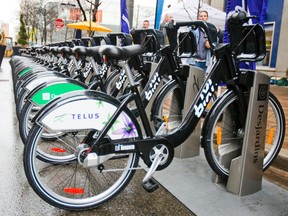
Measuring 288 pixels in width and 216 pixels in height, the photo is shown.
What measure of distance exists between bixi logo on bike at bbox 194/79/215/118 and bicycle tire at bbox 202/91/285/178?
4.3 inches

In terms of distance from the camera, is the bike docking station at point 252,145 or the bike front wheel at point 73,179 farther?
the bike docking station at point 252,145

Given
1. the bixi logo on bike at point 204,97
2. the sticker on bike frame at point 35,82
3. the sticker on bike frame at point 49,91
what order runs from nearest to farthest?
the bixi logo on bike at point 204,97, the sticker on bike frame at point 49,91, the sticker on bike frame at point 35,82

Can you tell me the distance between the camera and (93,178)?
10.2 ft

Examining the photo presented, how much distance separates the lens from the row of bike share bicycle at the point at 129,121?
7.82 ft

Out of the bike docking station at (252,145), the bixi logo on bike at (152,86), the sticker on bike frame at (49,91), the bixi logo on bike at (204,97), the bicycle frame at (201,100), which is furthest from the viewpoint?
the bixi logo on bike at (152,86)

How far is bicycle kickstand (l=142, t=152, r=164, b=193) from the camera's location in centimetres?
253

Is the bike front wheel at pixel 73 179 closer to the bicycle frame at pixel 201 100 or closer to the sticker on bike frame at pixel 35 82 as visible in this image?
the bicycle frame at pixel 201 100

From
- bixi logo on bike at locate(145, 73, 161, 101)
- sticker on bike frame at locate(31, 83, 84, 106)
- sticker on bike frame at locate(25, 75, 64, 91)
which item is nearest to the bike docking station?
bixi logo on bike at locate(145, 73, 161, 101)

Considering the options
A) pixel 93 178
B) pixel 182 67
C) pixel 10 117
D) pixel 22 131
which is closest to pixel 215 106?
pixel 182 67

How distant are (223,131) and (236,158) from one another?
1.19 feet

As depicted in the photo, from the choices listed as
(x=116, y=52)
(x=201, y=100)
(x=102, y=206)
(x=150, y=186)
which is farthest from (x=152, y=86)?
(x=102, y=206)

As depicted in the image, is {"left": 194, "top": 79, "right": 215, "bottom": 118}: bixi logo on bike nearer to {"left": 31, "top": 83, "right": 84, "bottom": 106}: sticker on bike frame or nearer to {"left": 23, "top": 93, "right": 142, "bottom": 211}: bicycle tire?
{"left": 23, "top": 93, "right": 142, "bottom": 211}: bicycle tire

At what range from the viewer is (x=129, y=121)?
2545 millimetres

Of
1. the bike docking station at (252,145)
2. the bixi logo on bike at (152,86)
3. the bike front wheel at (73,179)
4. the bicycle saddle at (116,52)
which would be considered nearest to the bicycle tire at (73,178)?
the bike front wheel at (73,179)
